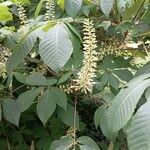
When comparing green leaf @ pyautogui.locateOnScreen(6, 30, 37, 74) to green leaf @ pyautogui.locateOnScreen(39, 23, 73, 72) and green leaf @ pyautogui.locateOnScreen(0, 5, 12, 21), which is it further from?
green leaf @ pyautogui.locateOnScreen(0, 5, 12, 21)

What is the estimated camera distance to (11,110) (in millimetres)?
1965

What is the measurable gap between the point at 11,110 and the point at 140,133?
45.4 inches

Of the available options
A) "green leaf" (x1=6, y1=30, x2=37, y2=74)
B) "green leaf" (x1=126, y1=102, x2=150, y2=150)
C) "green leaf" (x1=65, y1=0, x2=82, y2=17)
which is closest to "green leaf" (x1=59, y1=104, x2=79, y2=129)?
"green leaf" (x1=6, y1=30, x2=37, y2=74)

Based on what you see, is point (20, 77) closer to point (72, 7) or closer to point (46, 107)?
point (46, 107)

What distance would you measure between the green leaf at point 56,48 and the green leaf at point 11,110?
0.59 m

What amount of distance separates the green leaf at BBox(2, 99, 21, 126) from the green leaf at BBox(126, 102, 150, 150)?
1.08 m

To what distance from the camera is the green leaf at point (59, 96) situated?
1.84 metres

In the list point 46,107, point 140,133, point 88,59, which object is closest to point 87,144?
point 46,107

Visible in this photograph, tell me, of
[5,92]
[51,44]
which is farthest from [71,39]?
[5,92]

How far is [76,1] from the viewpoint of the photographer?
1627 millimetres

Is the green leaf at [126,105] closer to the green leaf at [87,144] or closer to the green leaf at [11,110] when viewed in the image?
the green leaf at [87,144]

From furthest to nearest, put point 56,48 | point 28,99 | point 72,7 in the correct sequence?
point 28,99, point 72,7, point 56,48

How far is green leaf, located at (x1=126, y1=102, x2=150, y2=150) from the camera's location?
91 centimetres

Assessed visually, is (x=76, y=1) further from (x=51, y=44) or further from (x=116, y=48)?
(x=116, y=48)
